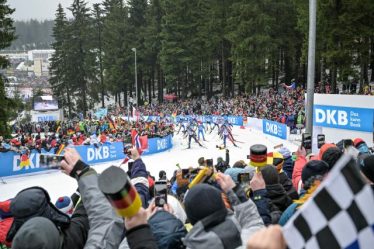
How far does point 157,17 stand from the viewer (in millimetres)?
58031

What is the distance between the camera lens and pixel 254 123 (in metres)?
34.8

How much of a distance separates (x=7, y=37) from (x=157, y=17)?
38.4m

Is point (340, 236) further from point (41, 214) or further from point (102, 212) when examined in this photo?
point (41, 214)

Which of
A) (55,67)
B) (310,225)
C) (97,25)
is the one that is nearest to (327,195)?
(310,225)

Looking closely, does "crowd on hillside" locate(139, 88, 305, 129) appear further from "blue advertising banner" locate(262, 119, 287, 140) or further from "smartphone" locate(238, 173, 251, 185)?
"smartphone" locate(238, 173, 251, 185)

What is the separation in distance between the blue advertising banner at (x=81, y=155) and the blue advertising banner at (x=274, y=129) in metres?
11.0

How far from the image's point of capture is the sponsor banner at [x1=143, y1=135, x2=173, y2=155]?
79.7 ft

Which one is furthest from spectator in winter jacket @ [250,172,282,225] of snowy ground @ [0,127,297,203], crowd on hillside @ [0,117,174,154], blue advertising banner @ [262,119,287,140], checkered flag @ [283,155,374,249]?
blue advertising banner @ [262,119,287,140]

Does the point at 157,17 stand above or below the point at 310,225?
above

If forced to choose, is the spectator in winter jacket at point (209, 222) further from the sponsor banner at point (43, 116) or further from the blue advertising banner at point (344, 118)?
the sponsor banner at point (43, 116)

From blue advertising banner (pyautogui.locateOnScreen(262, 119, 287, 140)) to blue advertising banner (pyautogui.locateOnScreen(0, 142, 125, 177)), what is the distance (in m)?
11.0

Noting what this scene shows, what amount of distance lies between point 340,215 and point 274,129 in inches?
→ 1109

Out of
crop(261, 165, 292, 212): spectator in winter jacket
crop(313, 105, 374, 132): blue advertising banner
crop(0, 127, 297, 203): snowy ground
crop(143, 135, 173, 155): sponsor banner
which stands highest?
crop(261, 165, 292, 212): spectator in winter jacket

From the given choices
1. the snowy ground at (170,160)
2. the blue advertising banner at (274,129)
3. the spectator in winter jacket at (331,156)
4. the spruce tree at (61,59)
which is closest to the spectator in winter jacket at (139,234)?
the spectator in winter jacket at (331,156)
